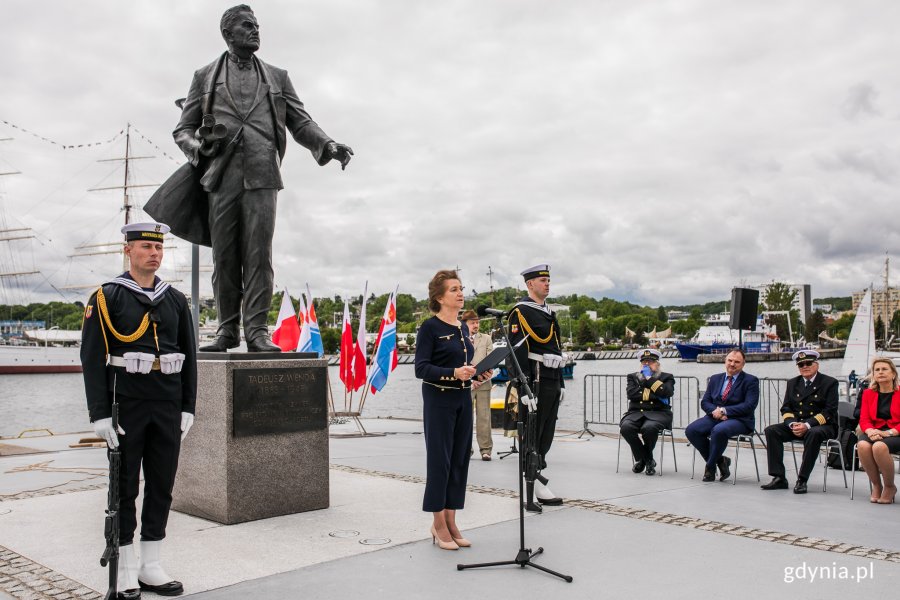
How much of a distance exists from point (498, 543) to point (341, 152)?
12.0 ft

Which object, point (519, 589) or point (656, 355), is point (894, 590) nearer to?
point (519, 589)

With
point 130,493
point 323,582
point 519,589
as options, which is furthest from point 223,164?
point 519,589

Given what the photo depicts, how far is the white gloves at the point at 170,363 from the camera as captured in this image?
4.28m

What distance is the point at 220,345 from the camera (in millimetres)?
6508

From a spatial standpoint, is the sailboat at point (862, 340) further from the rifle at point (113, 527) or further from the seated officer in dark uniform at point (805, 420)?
the rifle at point (113, 527)

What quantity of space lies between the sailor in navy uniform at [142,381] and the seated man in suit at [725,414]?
6028mm

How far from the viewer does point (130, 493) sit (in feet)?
13.7

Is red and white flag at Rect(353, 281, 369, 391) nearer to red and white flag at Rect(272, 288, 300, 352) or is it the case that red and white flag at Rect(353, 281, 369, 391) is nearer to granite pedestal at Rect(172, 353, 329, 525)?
red and white flag at Rect(272, 288, 300, 352)

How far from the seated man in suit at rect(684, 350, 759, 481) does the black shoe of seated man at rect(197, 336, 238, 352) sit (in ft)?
17.2

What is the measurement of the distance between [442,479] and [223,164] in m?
3.36

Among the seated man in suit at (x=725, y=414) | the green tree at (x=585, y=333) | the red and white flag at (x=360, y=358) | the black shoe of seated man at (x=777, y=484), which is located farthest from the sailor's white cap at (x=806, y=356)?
the green tree at (x=585, y=333)

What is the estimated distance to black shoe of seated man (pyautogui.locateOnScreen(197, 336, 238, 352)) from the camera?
6402 millimetres

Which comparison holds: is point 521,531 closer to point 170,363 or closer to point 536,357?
point 536,357

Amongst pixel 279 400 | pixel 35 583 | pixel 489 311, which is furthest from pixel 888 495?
pixel 35 583
